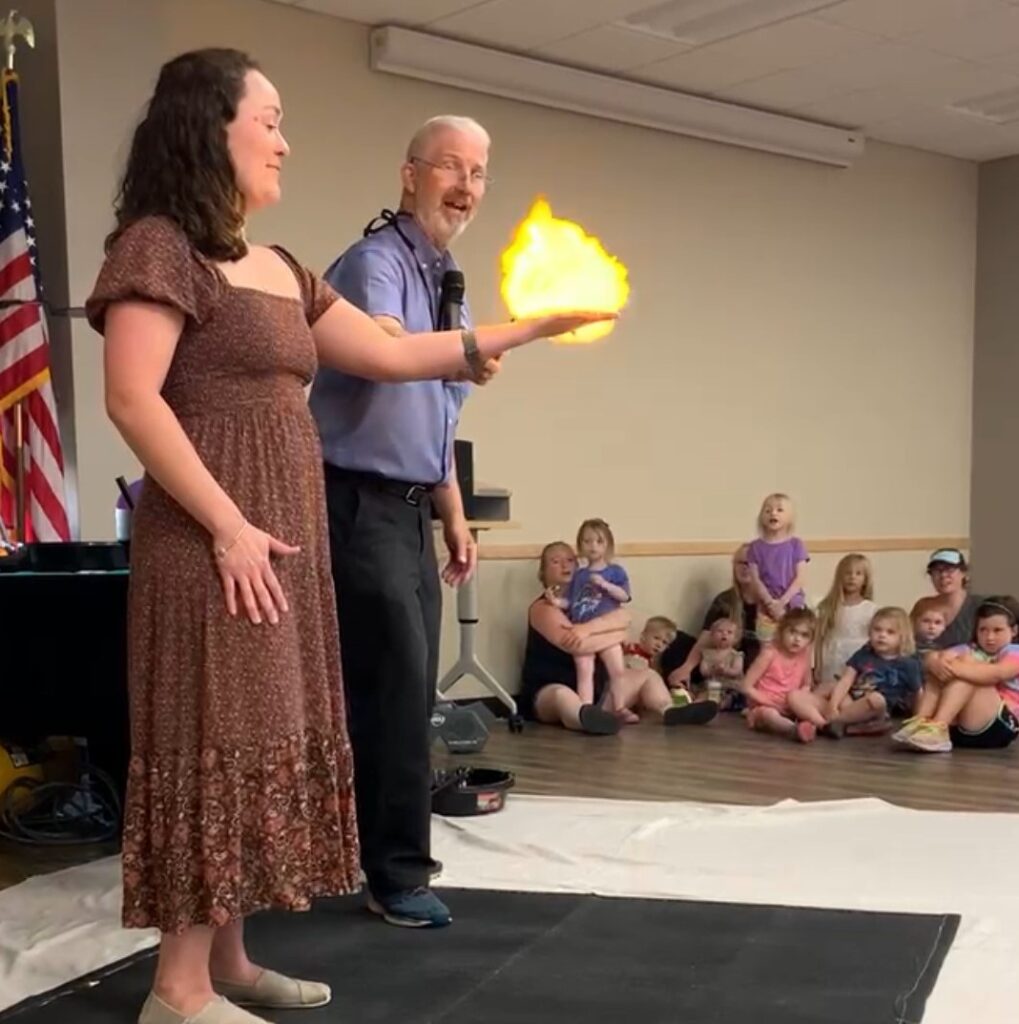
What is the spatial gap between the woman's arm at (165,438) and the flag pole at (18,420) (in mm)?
2993

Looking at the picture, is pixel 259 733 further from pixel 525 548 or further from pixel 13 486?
pixel 525 548

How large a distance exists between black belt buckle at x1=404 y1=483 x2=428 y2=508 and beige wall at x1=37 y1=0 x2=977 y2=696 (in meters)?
2.83

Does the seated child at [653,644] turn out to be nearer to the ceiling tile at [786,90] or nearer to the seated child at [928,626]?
the seated child at [928,626]

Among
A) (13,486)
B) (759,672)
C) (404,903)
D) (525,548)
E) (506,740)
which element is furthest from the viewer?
(525,548)

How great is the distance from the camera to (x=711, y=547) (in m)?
A: 7.54

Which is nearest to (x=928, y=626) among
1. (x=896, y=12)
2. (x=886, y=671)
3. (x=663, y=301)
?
(x=886, y=671)

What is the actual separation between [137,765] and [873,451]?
269 inches

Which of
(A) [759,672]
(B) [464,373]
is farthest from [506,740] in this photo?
(B) [464,373]

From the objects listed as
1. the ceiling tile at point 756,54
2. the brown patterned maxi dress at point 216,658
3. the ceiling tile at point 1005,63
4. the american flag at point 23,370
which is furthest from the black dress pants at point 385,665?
the ceiling tile at point 1005,63

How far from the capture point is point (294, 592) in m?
2.19

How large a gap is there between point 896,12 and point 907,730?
9.92ft

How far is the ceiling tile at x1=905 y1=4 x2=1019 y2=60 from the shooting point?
611 cm

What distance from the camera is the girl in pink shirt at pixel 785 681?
19.4ft

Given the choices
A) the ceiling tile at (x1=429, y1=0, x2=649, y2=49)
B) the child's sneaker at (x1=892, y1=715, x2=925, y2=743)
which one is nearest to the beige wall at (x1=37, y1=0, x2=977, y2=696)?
the ceiling tile at (x1=429, y1=0, x2=649, y2=49)
